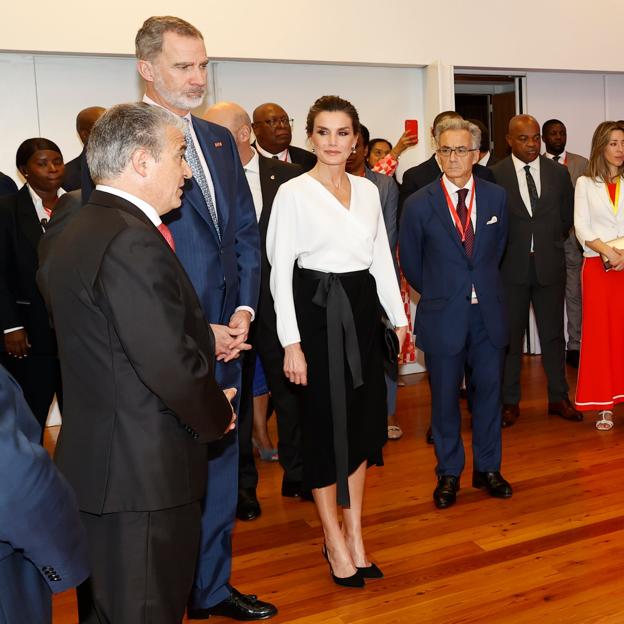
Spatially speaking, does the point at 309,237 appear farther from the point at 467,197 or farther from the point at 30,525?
the point at 30,525

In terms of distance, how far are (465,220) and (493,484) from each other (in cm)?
129

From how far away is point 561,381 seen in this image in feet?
17.5

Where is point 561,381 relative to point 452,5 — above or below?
below

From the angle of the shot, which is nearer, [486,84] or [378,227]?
[378,227]

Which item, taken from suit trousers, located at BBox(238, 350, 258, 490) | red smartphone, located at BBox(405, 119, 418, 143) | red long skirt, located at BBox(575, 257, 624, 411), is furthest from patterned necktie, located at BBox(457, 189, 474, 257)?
red smartphone, located at BBox(405, 119, 418, 143)

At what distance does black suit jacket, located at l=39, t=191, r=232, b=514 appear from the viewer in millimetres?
1780

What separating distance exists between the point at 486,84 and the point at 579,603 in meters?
5.17

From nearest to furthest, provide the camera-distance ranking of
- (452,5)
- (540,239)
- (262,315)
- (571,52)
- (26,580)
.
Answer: (26,580), (262,315), (540,239), (452,5), (571,52)

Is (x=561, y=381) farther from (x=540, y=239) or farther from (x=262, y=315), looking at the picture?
(x=262, y=315)

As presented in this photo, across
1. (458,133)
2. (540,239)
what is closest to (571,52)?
(540,239)

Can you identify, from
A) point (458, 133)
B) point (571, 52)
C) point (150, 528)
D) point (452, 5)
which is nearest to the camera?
point (150, 528)

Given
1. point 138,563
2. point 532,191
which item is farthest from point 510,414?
point 138,563

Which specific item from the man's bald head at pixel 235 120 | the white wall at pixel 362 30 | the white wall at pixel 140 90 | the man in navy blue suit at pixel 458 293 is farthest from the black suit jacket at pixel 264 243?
the white wall at pixel 140 90

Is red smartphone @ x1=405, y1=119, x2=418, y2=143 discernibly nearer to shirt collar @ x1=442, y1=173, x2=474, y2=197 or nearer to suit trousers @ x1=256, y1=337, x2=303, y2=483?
shirt collar @ x1=442, y1=173, x2=474, y2=197
